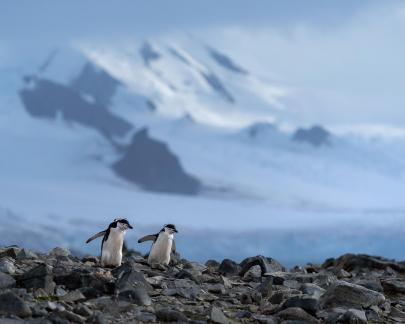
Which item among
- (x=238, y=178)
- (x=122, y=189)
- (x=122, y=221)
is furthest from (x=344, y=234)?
(x=122, y=221)

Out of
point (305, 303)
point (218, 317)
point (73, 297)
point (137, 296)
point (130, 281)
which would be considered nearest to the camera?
point (218, 317)

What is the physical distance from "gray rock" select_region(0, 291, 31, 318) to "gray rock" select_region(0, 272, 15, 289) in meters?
1.00

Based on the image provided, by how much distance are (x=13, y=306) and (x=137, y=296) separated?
1.46m

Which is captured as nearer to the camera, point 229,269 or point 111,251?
point 111,251

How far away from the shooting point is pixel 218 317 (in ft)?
27.0

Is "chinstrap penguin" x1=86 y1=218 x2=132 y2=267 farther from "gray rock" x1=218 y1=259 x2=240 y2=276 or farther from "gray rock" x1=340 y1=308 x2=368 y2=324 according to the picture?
Answer: "gray rock" x1=340 y1=308 x2=368 y2=324

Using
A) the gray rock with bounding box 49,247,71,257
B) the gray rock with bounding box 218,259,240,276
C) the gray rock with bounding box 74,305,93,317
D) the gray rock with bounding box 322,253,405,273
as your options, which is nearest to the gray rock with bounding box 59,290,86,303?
the gray rock with bounding box 74,305,93,317

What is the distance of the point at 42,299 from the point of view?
8.31 meters

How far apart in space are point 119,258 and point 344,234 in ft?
440

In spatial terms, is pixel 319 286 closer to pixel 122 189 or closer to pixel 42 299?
pixel 42 299

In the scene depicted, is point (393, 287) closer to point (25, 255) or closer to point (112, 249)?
point (112, 249)

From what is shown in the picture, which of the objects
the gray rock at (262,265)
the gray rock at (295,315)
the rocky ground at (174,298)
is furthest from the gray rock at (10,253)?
the gray rock at (295,315)

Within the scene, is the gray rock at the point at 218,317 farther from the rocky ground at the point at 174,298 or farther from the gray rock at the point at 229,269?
the gray rock at the point at 229,269

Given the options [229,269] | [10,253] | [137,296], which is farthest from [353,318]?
[10,253]
